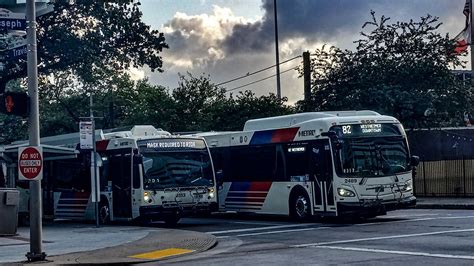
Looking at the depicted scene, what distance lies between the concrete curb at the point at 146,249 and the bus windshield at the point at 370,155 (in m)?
4.92

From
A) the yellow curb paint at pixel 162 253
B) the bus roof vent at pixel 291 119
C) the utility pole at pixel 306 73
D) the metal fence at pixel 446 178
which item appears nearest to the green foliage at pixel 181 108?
the utility pole at pixel 306 73

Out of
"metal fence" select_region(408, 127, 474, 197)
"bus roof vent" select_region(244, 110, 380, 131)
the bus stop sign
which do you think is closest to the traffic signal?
the bus stop sign

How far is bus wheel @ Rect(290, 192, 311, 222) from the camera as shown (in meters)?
24.4

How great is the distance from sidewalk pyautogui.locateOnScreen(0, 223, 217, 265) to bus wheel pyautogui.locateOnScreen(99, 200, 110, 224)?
132 inches

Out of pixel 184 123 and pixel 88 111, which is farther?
pixel 88 111

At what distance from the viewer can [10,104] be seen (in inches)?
625

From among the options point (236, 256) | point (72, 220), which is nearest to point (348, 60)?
point (72, 220)

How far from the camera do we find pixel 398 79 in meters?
37.8

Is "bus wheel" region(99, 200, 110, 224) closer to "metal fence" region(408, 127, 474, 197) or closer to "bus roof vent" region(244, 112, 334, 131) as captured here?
"bus roof vent" region(244, 112, 334, 131)

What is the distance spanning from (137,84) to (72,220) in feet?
162

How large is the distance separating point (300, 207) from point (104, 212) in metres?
7.20

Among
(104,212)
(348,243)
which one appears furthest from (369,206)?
(104,212)

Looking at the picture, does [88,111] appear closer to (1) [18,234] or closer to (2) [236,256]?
(1) [18,234]

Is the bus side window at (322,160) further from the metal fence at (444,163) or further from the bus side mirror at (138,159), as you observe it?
the metal fence at (444,163)
